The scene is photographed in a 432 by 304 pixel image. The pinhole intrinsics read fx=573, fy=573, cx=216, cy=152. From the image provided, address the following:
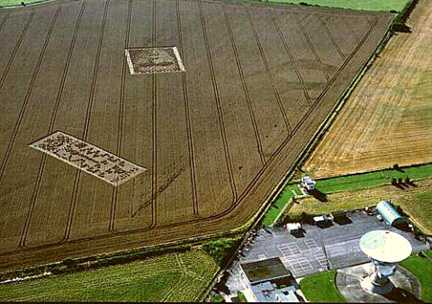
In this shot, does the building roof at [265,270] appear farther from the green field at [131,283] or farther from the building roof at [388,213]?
the building roof at [388,213]

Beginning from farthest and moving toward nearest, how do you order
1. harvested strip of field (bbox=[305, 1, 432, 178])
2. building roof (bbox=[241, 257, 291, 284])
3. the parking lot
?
harvested strip of field (bbox=[305, 1, 432, 178]) → the parking lot → building roof (bbox=[241, 257, 291, 284])

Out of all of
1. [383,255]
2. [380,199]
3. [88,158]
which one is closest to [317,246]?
[383,255]

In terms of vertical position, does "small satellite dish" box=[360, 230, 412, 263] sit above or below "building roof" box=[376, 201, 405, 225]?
above

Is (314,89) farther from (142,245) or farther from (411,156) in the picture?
(142,245)

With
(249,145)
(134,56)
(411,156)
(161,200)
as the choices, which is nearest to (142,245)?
(161,200)

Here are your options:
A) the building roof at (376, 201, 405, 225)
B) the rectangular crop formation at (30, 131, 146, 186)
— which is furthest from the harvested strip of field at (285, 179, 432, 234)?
the rectangular crop formation at (30, 131, 146, 186)

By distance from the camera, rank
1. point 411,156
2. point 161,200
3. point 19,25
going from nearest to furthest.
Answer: point 161,200
point 411,156
point 19,25

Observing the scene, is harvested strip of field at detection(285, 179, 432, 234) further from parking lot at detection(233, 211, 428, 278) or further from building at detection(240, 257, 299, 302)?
building at detection(240, 257, 299, 302)

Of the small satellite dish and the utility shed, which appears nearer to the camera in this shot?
the small satellite dish
